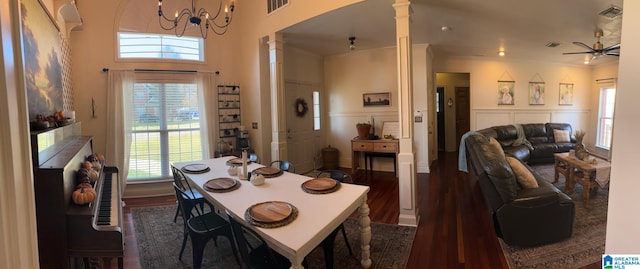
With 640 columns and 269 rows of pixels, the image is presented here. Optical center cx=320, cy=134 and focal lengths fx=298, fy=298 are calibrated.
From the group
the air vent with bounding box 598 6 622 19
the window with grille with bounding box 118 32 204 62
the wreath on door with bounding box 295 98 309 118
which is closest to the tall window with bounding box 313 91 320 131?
the wreath on door with bounding box 295 98 309 118

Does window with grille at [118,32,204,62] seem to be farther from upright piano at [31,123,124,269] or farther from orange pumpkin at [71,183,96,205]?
orange pumpkin at [71,183,96,205]

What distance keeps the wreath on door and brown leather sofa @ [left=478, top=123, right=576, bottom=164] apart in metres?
3.57

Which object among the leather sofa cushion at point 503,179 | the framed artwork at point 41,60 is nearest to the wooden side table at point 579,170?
the leather sofa cushion at point 503,179

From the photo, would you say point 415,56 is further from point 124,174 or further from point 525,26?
point 124,174

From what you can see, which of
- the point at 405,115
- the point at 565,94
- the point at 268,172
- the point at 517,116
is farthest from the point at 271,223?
the point at 565,94

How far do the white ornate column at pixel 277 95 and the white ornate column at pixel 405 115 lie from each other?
198cm

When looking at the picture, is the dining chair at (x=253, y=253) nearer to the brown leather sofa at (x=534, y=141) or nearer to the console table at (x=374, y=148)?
the console table at (x=374, y=148)

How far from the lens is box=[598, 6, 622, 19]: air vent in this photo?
3.57 meters

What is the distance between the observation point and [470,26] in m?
4.41

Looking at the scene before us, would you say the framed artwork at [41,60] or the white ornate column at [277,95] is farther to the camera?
the white ornate column at [277,95]

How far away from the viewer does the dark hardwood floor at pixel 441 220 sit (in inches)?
104

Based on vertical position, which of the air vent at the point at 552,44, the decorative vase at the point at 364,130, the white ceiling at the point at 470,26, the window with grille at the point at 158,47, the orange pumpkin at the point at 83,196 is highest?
the white ceiling at the point at 470,26

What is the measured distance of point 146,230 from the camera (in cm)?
336

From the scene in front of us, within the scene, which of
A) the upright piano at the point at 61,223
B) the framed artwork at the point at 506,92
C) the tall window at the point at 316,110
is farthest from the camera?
→ the framed artwork at the point at 506,92
